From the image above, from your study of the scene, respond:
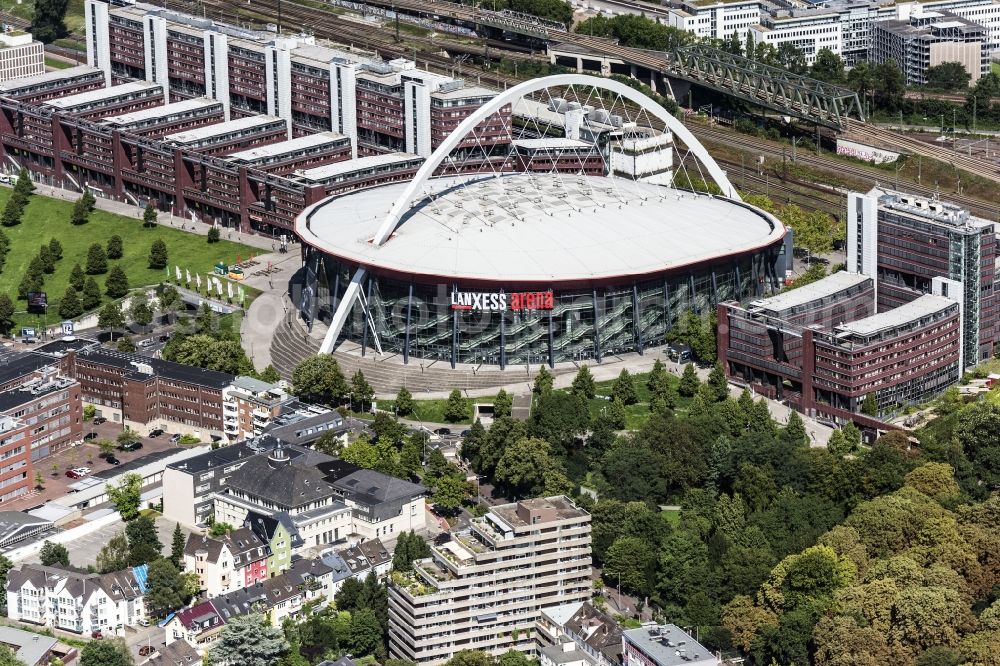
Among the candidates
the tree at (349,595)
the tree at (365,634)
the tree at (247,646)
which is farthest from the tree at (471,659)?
the tree at (247,646)

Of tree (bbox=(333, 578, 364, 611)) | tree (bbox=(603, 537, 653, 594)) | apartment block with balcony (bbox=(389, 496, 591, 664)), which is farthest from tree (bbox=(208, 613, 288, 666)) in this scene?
tree (bbox=(603, 537, 653, 594))

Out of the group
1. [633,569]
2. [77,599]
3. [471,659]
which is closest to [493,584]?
[471,659]

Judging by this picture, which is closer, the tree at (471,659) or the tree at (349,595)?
the tree at (471,659)

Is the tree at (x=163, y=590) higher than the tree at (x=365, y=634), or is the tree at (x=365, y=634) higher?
the tree at (x=163, y=590)

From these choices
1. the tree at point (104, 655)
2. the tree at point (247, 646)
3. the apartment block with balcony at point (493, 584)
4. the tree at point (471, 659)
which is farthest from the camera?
the apartment block with balcony at point (493, 584)

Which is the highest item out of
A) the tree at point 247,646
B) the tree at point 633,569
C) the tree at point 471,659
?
the tree at point 633,569

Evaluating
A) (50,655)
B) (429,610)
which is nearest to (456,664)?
(429,610)

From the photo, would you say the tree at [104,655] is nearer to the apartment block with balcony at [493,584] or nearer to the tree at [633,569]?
the apartment block with balcony at [493,584]
